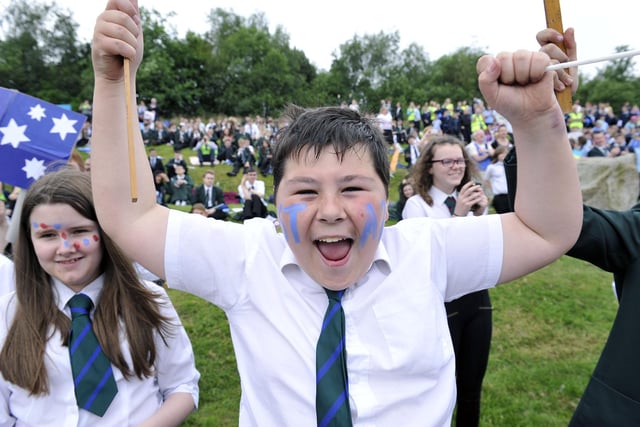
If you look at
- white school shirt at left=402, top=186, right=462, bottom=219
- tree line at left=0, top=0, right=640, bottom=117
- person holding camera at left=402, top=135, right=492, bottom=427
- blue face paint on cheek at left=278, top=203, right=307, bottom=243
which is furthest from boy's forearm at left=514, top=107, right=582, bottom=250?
tree line at left=0, top=0, right=640, bottom=117

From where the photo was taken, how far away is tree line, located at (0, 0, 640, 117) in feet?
130

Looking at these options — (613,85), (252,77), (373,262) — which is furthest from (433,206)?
(613,85)

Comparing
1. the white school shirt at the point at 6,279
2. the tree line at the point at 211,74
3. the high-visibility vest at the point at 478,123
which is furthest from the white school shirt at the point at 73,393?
the tree line at the point at 211,74

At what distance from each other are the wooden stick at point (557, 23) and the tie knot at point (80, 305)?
6.21 feet

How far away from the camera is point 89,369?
179 cm

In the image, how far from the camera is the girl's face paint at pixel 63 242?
6.18ft

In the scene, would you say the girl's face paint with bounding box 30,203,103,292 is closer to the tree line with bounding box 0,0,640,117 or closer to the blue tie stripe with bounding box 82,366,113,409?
the blue tie stripe with bounding box 82,366,113,409

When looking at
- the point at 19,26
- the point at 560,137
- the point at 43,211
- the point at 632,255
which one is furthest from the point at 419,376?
the point at 19,26

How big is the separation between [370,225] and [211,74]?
48245 mm

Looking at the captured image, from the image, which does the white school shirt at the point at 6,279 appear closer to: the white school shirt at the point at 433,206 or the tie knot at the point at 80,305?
the tie knot at the point at 80,305

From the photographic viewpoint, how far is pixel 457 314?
3.09 metres

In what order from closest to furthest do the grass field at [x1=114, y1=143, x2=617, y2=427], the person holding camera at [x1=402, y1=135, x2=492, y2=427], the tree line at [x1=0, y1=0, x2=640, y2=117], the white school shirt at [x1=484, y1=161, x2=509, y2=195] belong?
the person holding camera at [x1=402, y1=135, x2=492, y2=427] < the grass field at [x1=114, y1=143, x2=617, y2=427] < the white school shirt at [x1=484, y1=161, x2=509, y2=195] < the tree line at [x1=0, y1=0, x2=640, y2=117]

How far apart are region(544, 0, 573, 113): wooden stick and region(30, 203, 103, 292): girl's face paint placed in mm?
1819

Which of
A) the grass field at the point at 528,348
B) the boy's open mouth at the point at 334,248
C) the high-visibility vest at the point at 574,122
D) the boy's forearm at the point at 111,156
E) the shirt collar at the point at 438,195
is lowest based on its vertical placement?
the grass field at the point at 528,348
